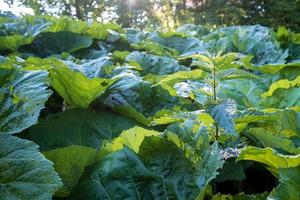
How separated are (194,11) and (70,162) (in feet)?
49.2

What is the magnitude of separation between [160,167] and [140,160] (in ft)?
0.20

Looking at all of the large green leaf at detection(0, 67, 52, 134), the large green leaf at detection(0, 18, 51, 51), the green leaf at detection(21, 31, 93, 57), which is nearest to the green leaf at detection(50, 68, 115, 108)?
the large green leaf at detection(0, 67, 52, 134)

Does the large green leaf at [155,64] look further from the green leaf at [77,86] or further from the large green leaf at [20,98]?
the large green leaf at [20,98]

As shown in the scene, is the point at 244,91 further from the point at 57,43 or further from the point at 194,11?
the point at 194,11

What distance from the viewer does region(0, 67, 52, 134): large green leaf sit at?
1.27 meters

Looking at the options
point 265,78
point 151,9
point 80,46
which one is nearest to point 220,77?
point 265,78

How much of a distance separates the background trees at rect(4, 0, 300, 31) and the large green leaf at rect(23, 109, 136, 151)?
35.1 ft

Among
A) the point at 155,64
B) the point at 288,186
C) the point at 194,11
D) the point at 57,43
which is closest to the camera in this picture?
the point at 288,186

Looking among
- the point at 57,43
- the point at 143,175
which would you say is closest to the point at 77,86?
the point at 143,175

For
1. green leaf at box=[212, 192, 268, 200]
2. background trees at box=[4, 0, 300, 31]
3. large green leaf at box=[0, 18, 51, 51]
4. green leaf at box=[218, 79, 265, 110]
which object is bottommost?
background trees at box=[4, 0, 300, 31]

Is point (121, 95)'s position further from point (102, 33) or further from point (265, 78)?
point (102, 33)

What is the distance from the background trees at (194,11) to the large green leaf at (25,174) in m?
11.2

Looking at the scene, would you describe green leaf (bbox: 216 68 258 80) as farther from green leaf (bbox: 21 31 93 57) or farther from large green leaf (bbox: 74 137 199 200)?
green leaf (bbox: 21 31 93 57)

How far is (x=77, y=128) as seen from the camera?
5.34 ft
